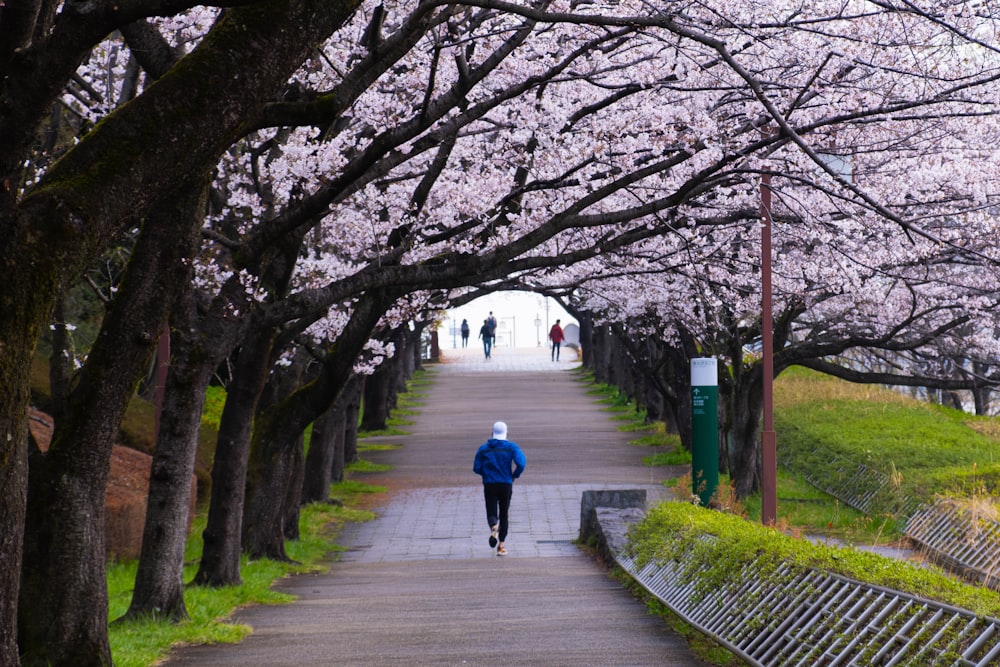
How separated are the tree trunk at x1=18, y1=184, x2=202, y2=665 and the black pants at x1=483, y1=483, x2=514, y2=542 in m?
9.98

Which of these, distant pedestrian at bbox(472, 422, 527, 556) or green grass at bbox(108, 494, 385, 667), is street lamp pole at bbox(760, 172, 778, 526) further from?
green grass at bbox(108, 494, 385, 667)

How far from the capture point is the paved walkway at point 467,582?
340 inches

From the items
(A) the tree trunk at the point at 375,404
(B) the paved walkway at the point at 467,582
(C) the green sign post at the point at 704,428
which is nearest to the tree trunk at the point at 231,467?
(B) the paved walkway at the point at 467,582

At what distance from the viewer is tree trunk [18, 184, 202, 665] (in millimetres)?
7703

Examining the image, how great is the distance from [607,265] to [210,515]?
24.6 feet

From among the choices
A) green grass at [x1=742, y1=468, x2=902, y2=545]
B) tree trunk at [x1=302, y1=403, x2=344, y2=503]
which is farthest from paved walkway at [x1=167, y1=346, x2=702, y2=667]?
green grass at [x1=742, y1=468, x2=902, y2=545]

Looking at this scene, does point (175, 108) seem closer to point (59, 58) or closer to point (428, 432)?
point (59, 58)

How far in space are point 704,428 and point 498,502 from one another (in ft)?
10.8

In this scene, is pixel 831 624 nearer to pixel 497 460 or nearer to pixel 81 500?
pixel 81 500

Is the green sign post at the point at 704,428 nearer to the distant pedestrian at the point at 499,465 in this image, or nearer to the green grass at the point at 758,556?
the distant pedestrian at the point at 499,465

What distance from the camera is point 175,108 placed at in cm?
543

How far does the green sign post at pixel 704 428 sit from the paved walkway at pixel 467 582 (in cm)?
215

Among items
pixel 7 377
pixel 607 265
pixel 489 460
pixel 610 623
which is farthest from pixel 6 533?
pixel 607 265

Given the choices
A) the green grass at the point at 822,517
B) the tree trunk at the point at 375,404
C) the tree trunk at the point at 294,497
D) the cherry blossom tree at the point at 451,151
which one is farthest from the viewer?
the tree trunk at the point at 375,404
